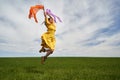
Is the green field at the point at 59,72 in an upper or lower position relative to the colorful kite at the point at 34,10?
lower

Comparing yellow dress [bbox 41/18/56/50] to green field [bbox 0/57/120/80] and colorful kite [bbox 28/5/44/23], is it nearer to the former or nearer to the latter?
colorful kite [bbox 28/5/44/23]

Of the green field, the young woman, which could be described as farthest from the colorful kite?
the green field

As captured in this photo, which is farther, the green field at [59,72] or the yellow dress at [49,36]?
the yellow dress at [49,36]

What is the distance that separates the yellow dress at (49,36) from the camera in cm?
1252

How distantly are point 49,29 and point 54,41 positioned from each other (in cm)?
92

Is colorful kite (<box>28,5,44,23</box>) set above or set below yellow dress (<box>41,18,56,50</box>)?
above

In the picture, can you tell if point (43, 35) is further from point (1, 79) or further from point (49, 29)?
point (1, 79)

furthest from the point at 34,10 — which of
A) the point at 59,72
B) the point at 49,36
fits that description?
the point at 59,72

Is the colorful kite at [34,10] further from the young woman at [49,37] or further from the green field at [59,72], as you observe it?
the green field at [59,72]

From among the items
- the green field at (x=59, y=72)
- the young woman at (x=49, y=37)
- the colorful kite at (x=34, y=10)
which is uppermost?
the colorful kite at (x=34, y=10)

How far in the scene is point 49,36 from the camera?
12.7 m

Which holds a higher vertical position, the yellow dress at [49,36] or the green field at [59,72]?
the yellow dress at [49,36]

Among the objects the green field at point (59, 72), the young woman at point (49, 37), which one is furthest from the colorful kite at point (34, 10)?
the green field at point (59, 72)

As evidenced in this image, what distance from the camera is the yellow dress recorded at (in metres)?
12.5
